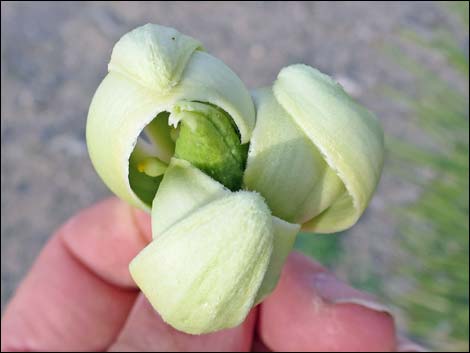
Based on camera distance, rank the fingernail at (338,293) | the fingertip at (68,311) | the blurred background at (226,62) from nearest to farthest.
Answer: the fingernail at (338,293) → the fingertip at (68,311) → the blurred background at (226,62)

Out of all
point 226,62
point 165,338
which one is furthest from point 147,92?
point 226,62

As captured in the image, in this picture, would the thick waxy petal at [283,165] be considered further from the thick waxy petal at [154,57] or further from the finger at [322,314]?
the finger at [322,314]

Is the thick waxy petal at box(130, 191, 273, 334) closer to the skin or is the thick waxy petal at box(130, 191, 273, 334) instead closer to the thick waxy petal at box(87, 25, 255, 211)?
the thick waxy petal at box(87, 25, 255, 211)

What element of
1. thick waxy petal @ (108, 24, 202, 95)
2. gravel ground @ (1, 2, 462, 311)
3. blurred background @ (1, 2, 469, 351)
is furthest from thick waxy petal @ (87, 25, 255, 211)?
gravel ground @ (1, 2, 462, 311)

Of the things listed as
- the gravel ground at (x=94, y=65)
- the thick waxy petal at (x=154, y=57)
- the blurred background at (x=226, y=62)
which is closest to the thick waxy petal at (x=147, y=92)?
the thick waxy petal at (x=154, y=57)

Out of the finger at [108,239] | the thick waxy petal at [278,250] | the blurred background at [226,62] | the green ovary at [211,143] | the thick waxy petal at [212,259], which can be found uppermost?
the green ovary at [211,143]
